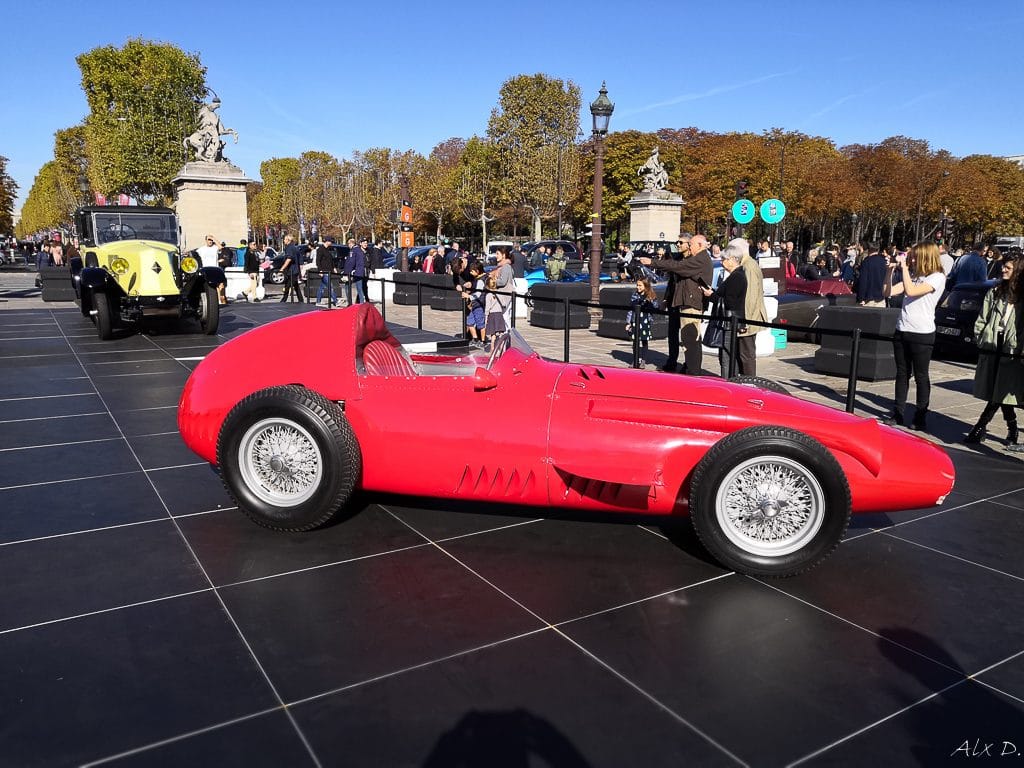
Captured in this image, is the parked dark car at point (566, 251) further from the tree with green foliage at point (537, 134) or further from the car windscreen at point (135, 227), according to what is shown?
the tree with green foliage at point (537, 134)

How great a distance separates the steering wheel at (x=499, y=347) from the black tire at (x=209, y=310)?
9.31 meters

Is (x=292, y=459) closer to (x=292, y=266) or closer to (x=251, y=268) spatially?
(x=292, y=266)

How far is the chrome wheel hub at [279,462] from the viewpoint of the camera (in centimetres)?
403

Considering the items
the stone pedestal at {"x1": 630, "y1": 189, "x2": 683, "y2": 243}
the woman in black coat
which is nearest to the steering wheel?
the woman in black coat

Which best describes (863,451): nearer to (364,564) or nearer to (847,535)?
(847,535)

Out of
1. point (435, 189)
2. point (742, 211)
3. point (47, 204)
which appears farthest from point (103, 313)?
point (47, 204)

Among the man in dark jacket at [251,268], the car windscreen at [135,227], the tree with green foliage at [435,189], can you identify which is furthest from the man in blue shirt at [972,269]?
the tree with green foliage at [435,189]

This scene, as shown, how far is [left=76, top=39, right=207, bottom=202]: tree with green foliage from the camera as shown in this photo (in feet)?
131

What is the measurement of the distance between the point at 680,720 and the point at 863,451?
1.80 meters

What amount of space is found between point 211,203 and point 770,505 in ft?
78.6

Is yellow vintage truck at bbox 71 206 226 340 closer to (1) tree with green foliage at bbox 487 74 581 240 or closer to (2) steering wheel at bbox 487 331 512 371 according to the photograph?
(2) steering wheel at bbox 487 331 512 371

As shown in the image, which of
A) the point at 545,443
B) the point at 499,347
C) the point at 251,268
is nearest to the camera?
the point at 545,443

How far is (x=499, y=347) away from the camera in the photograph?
13.9ft

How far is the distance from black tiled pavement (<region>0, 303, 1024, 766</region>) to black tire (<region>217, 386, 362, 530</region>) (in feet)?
0.64
